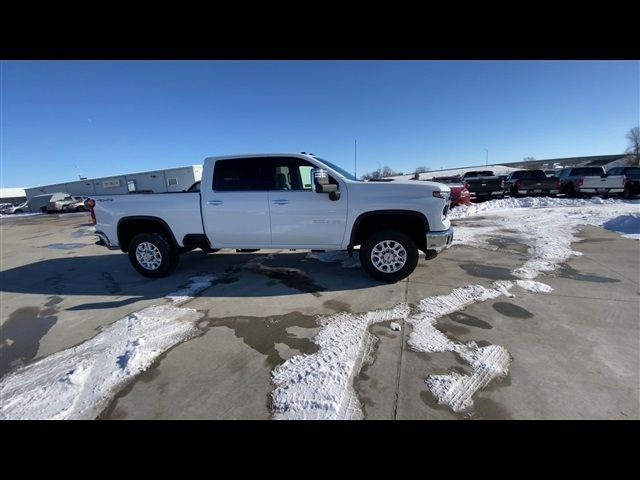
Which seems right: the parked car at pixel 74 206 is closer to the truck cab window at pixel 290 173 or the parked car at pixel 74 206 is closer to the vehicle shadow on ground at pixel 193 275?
the vehicle shadow on ground at pixel 193 275

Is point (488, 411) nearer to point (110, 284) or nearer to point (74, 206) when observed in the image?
point (110, 284)

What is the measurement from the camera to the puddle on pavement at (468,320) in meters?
3.27

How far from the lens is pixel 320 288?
4.57m

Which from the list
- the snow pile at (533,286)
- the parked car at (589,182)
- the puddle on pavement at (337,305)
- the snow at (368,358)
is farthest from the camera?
the parked car at (589,182)

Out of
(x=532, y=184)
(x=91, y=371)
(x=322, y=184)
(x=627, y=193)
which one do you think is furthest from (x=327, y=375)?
(x=627, y=193)

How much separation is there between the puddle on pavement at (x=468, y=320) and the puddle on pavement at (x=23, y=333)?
4.74 meters

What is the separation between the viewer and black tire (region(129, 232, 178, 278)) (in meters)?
5.16

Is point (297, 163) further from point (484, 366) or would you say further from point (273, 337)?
point (484, 366)

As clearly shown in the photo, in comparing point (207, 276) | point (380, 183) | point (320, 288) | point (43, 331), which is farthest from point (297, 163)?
point (43, 331)

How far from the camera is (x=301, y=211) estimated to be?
4645mm

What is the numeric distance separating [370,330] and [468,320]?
1200 mm

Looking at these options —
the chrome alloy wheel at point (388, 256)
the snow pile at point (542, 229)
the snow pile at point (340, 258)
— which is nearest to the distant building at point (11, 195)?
the snow pile at point (340, 258)

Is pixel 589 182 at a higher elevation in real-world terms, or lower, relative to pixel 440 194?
lower

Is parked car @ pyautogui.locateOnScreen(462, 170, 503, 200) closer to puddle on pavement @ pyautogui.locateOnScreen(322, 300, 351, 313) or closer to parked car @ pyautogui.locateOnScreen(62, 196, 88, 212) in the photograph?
puddle on pavement @ pyautogui.locateOnScreen(322, 300, 351, 313)
